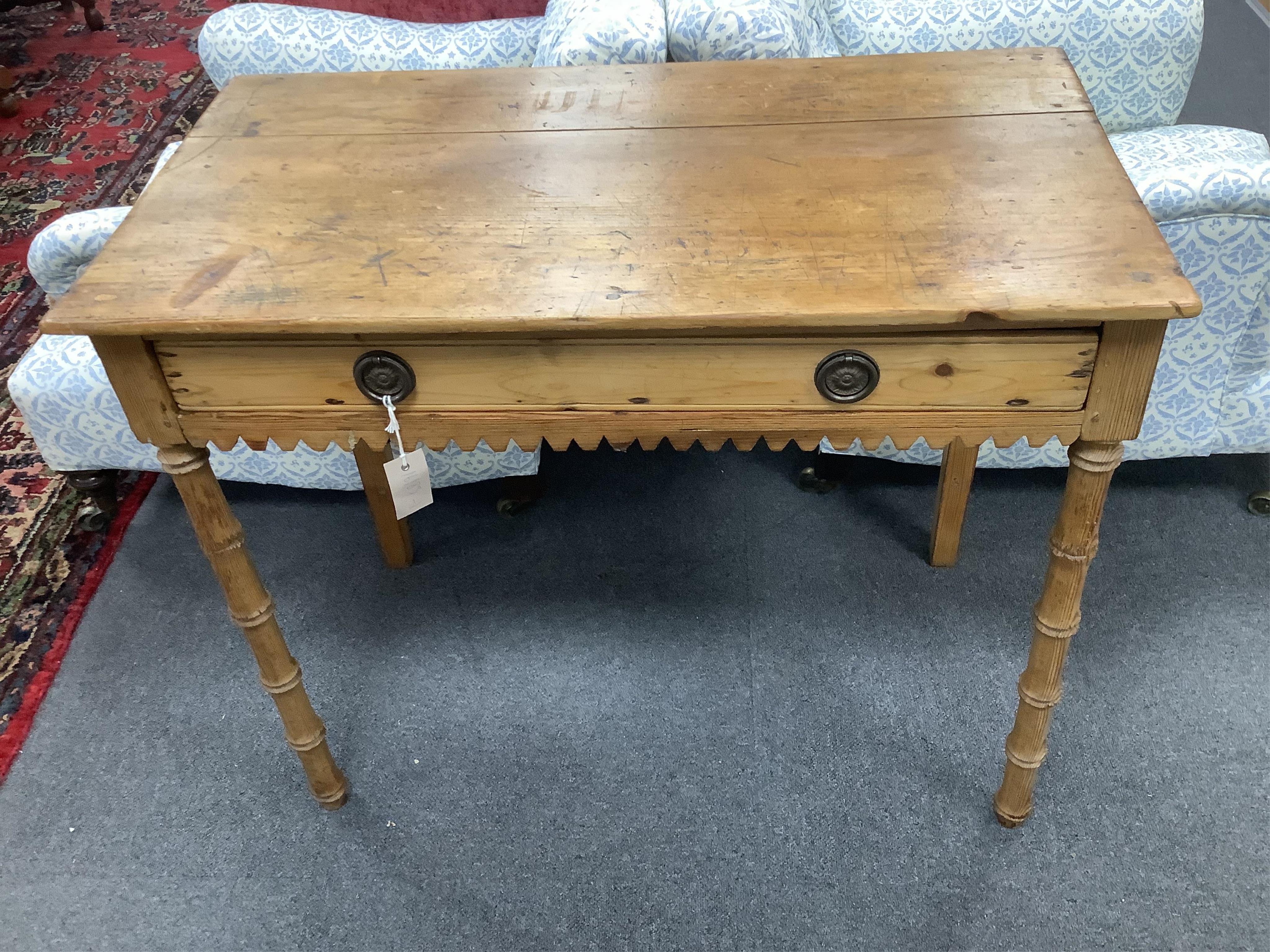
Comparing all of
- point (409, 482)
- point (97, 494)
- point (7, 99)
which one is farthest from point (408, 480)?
point (7, 99)

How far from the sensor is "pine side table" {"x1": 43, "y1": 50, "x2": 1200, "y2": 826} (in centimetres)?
92

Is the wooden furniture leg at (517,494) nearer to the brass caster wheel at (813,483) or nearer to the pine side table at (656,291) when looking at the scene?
the brass caster wheel at (813,483)

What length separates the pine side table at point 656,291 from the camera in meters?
0.92

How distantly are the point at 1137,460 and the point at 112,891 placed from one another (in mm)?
1754

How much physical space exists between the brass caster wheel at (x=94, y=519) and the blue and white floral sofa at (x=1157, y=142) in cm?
129

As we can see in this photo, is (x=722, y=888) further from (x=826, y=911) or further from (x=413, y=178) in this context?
(x=413, y=178)

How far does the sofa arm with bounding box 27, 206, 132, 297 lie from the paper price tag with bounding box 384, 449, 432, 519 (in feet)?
2.46

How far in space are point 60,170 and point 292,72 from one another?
1.44 meters

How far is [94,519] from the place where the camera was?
6.12 ft

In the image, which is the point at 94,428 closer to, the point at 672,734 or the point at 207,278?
the point at 207,278

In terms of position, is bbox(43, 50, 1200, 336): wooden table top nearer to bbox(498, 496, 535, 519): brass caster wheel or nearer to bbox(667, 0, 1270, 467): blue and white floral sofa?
bbox(667, 0, 1270, 467): blue and white floral sofa

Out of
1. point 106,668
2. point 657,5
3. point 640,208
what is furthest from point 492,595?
point 657,5

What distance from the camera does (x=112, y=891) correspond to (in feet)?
4.40

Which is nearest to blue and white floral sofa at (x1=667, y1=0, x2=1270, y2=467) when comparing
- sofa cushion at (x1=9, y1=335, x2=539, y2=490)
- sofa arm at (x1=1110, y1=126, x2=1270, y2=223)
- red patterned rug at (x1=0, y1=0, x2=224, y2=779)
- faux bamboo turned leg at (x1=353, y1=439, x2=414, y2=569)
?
sofa arm at (x1=1110, y1=126, x2=1270, y2=223)
